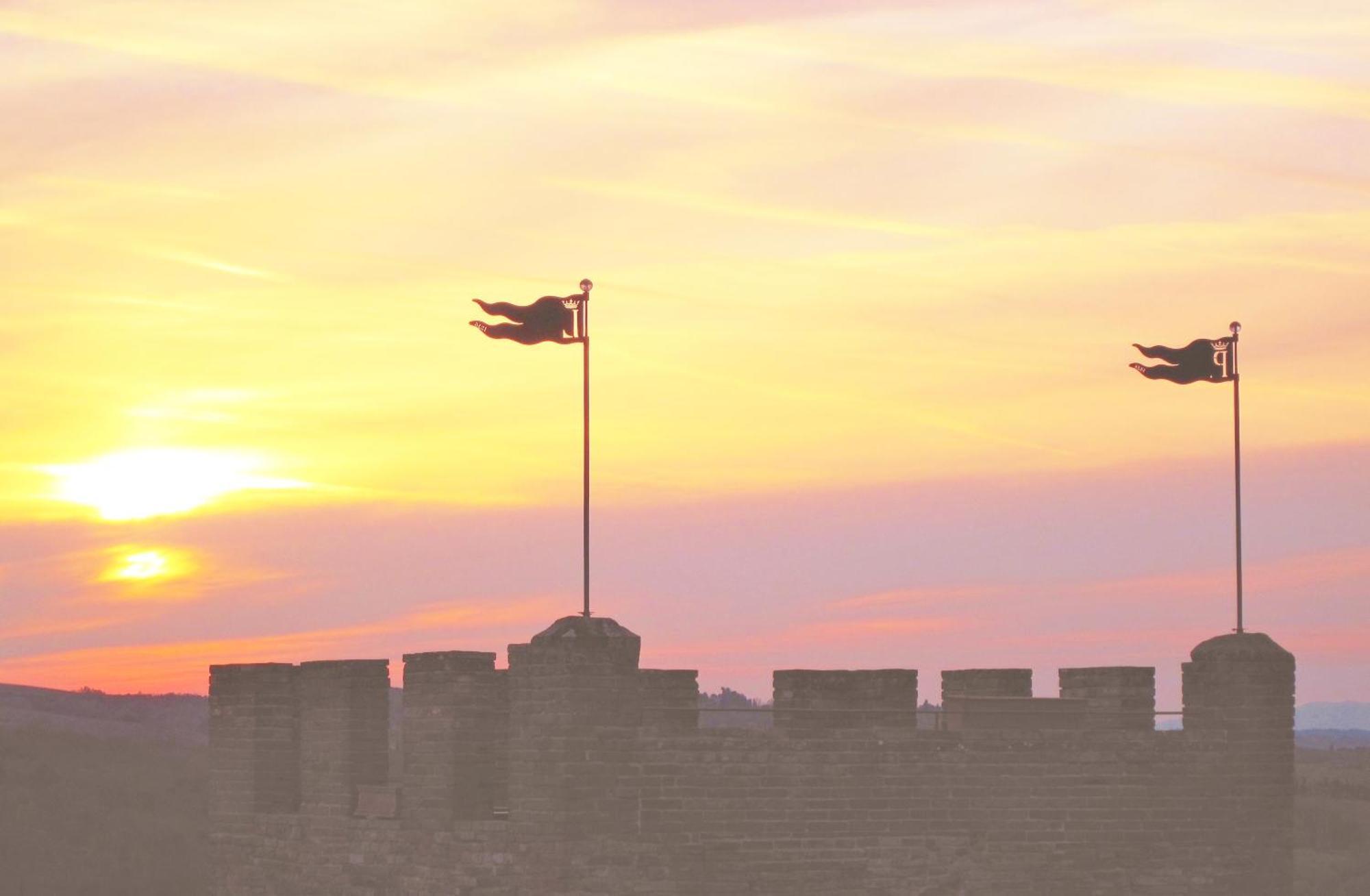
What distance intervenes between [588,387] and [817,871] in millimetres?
4683

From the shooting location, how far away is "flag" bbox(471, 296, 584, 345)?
61.2ft

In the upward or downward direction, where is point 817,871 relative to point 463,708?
downward

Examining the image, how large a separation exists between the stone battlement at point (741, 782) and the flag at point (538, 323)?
8.87ft

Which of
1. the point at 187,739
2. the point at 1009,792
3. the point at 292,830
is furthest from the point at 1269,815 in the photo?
the point at 187,739

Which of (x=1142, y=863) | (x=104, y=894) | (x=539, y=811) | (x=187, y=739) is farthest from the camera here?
(x=187, y=739)

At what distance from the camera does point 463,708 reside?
1809cm

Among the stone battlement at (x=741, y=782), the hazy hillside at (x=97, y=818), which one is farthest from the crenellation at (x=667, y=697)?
the hazy hillside at (x=97, y=818)

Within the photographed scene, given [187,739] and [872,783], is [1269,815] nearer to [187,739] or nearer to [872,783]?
[872,783]

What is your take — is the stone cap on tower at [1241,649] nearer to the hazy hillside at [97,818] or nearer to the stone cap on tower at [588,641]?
the stone cap on tower at [588,641]

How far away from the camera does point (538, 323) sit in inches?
736

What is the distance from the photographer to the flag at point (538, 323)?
18.6 m

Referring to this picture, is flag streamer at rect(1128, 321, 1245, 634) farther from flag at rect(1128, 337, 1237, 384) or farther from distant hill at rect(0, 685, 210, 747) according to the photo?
distant hill at rect(0, 685, 210, 747)

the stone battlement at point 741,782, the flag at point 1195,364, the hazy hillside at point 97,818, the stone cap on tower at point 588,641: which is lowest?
the hazy hillside at point 97,818

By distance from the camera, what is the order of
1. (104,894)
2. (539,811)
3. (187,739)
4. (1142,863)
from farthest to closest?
(187,739)
(104,894)
(1142,863)
(539,811)
